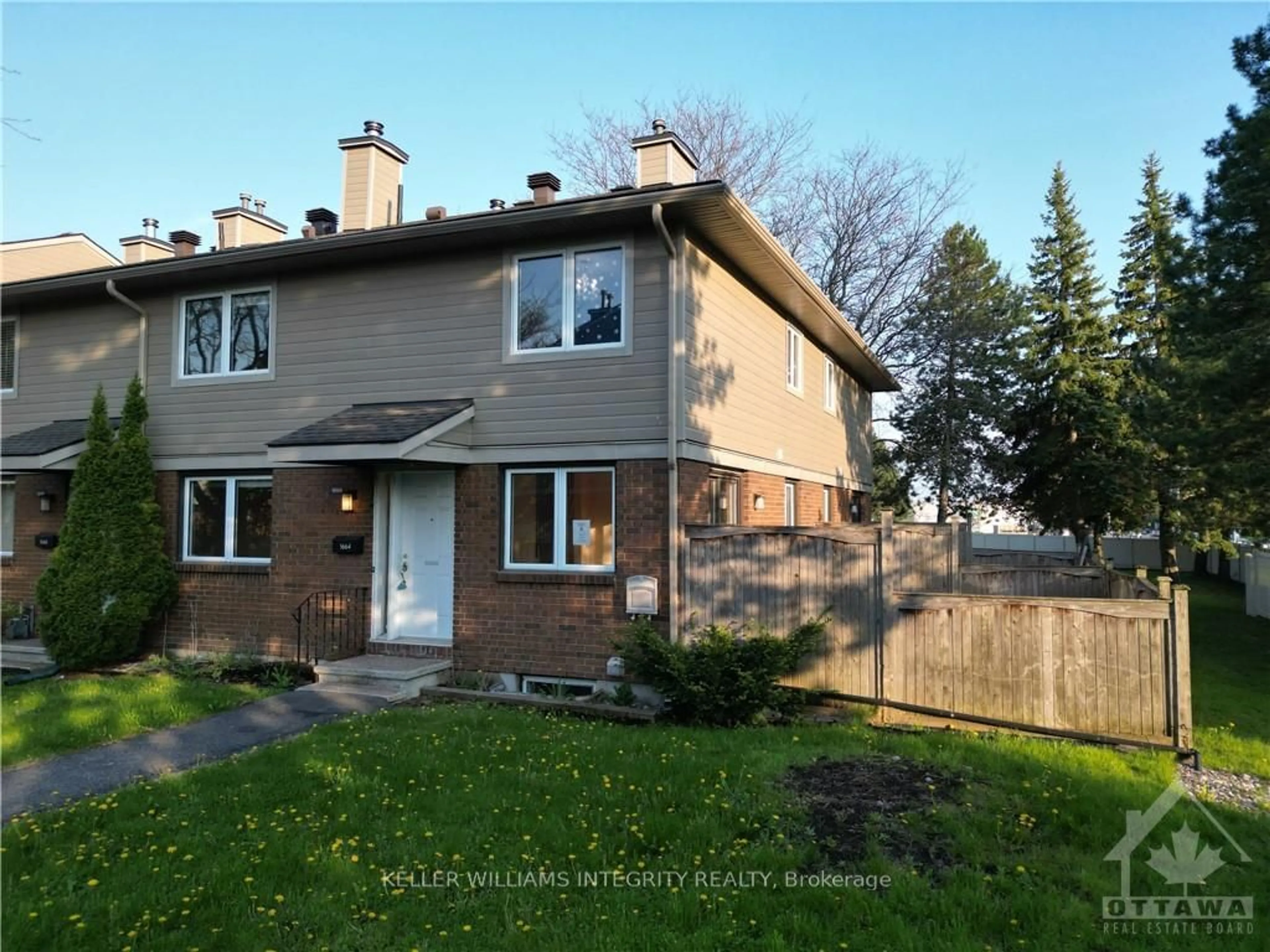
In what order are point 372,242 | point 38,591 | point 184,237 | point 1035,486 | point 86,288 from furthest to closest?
point 1035,486 → point 184,237 → point 86,288 → point 38,591 → point 372,242

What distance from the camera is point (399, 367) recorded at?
10141mm

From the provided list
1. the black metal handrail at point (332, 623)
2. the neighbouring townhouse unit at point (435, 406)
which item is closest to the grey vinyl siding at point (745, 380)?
the neighbouring townhouse unit at point (435, 406)

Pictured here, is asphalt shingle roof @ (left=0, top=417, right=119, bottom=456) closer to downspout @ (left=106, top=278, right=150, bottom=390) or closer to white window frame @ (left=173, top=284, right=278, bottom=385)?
downspout @ (left=106, top=278, right=150, bottom=390)

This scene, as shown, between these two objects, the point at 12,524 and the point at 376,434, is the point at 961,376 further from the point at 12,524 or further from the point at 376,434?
the point at 12,524

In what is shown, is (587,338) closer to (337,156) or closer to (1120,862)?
(337,156)

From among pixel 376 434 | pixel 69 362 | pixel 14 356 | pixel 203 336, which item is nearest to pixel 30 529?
pixel 69 362

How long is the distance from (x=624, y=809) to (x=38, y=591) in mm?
9277

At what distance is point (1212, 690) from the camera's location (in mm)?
10062

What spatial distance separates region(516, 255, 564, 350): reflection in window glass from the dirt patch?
559cm

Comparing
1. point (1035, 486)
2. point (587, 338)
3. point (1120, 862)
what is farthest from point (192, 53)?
point (1035, 486)

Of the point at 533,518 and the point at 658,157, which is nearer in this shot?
the point at 533,518

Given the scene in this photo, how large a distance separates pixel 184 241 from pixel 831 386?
11.7 meters

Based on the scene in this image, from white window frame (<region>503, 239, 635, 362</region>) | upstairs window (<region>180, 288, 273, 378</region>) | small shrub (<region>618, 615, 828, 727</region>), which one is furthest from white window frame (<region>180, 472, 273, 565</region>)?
small shrub (<region>618, 615, 828, 727</region>)

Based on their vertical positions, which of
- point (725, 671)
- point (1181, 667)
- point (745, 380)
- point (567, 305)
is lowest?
point (725, 671)
